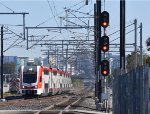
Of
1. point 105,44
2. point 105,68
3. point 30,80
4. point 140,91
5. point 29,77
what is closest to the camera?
point 140,91

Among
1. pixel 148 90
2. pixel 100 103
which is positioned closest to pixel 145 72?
pixel 148 90

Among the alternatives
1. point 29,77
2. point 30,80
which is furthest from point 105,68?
point 30,80

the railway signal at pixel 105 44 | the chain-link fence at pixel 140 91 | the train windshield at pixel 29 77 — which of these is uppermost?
the railway signal at pixel 105 44

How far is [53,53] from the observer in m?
94.7

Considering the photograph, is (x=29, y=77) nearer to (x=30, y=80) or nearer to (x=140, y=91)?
(x=30, y=80)

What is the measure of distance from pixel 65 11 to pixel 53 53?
48.2 metres

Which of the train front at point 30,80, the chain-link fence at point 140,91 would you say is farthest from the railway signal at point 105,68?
the train front at point 30,80

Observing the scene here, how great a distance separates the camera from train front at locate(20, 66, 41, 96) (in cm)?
6175

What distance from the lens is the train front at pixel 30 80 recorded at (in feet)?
203

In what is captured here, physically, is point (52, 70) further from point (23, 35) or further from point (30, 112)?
point (30, 112)

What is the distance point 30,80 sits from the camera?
62.1 metres

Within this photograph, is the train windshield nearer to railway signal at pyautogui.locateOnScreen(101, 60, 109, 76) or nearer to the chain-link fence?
railway signal at pyautogui.locateOnScreen(101, 60, 109, 76)

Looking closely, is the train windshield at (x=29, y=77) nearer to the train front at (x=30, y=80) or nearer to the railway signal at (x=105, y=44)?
the train front at (x=30, y=80)

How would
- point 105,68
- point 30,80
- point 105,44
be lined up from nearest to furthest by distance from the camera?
point 105,44 → point 105,68 → point 30,80
